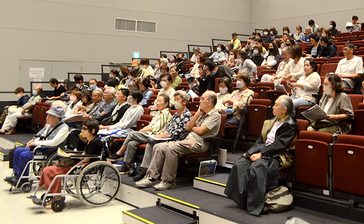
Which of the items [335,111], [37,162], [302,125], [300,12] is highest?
[300,12]

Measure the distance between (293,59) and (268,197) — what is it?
2.95 meters

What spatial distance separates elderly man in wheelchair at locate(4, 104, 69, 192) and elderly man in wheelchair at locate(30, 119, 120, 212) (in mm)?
368

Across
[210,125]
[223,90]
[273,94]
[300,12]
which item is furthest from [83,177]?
[300,12]

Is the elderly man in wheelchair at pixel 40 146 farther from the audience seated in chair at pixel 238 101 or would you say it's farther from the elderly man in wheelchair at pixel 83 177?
the audience seated in chair at pixel 238 101

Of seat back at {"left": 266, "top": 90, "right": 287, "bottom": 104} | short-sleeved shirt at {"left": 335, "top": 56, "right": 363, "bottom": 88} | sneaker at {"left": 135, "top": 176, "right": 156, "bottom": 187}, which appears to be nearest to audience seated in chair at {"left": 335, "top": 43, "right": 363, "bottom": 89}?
short-sleeved shirt at {"left": 335, "top": 56, "right": 363, "bottom": 88}

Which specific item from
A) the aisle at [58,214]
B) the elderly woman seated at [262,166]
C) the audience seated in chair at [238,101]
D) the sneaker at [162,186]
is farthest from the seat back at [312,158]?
the aisle at [58,214]

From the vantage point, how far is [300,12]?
1338cm

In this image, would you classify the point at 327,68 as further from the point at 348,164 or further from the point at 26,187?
the point at 26,187

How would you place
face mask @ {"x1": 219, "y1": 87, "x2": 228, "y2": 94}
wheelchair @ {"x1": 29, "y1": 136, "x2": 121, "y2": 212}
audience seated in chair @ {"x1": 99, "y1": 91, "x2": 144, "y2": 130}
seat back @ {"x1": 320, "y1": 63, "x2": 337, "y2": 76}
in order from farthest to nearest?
seat back @ {"x1": 320, "y1": 63, "x2": 337, "y2": 76} → audience seated in chair @ {"x1": 99, "y1": 91, "x2": 144, "y2": 130} → face mask @ {"x1": 219, "y1": 87, "x2": 228, "y2": 94} → wheelchair @ {"x1": 29, "y1": 136, "x2": 121, "y2": 212}

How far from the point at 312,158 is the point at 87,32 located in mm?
9981

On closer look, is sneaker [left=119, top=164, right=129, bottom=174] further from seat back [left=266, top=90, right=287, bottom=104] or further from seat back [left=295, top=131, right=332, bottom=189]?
seat back [left=295, top=131, right=332, bottom=189]

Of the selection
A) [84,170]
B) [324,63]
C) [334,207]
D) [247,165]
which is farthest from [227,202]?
[324,63]

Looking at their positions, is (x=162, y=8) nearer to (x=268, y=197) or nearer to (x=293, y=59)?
(x=293, y=59)

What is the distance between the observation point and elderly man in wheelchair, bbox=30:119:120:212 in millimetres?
4160
